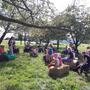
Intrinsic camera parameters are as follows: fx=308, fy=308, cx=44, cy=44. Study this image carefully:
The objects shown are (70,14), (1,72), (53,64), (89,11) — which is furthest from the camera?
(89,11)

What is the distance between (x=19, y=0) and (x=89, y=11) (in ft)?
104

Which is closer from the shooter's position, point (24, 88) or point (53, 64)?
point (24, 88)

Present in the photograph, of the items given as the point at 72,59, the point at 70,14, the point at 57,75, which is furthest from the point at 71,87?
the point at 70,14

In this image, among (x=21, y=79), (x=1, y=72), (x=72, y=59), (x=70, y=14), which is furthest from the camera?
(x=70, y=14)

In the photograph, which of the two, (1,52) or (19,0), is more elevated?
(19,0)

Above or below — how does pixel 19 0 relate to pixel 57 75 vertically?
above

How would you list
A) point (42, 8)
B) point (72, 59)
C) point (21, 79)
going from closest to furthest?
point (42, 8) → point (21, 79) → point (72, 59)

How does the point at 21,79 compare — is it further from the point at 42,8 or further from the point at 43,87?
the point at 42,8

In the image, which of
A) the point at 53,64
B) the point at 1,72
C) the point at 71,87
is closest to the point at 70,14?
the point at 53,64

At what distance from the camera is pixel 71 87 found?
13695mm

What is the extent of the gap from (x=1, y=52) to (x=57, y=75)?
8.27m

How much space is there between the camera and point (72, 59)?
2125cm

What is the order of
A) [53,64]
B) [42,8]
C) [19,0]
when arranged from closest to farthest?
[19,0]
[42,8]
[53,64]

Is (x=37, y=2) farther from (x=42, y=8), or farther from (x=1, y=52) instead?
(x=1, y=52)
